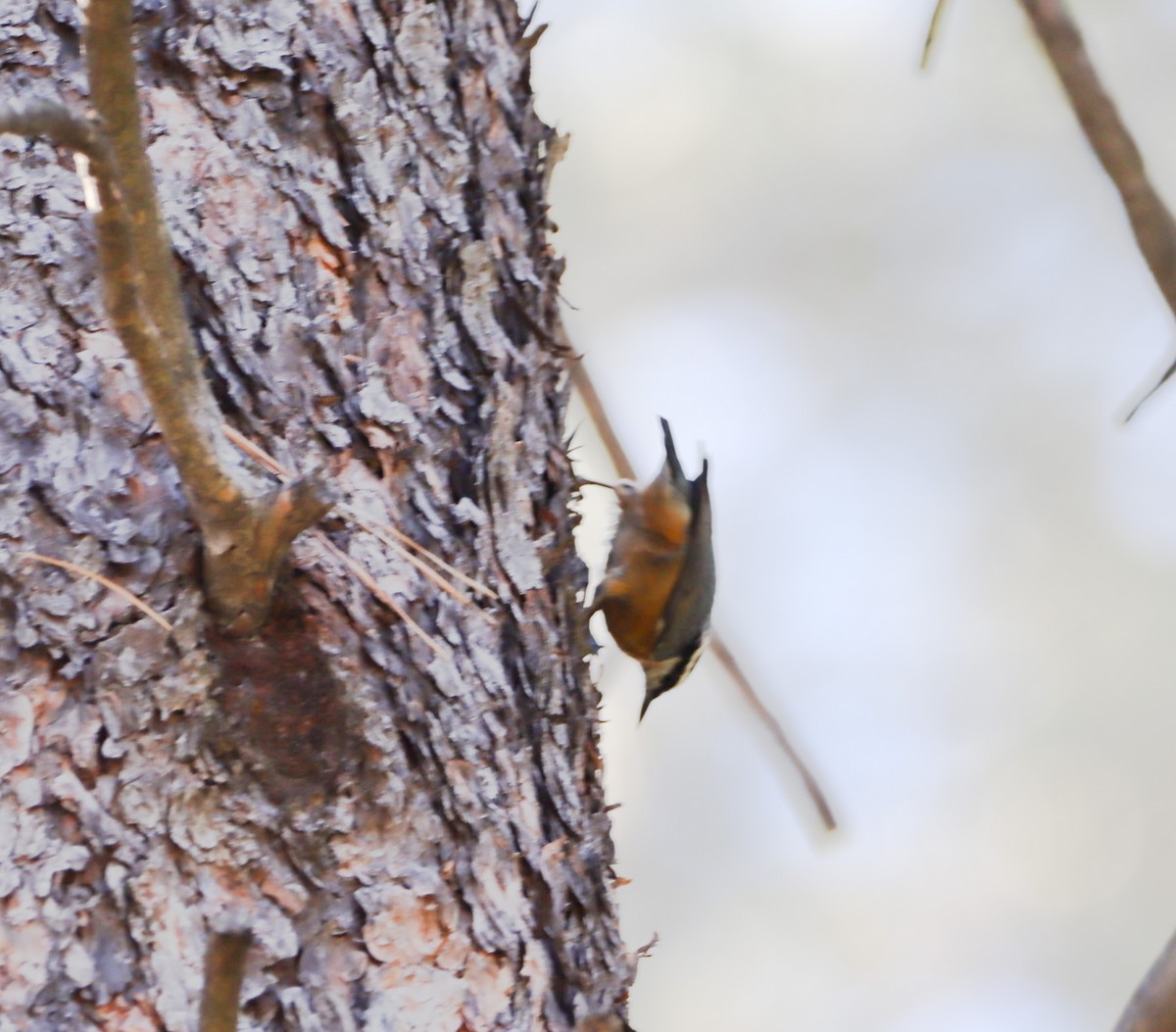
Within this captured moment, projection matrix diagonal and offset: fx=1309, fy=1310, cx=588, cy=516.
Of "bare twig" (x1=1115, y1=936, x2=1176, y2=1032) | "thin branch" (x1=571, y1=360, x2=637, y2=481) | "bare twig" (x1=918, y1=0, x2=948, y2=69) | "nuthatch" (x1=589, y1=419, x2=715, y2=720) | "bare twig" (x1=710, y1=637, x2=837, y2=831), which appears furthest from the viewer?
"nuthatch" (x1=589, y1=419, x2=715, y2=720)

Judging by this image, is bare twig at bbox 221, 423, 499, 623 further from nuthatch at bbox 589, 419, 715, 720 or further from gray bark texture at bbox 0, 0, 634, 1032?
nuthatch at bbox 589, 419, 715, 720

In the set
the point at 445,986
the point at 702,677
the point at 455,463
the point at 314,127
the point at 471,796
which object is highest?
the point at 702,677

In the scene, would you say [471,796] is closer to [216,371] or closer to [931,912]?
[216,371]

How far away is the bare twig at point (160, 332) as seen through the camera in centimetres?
68

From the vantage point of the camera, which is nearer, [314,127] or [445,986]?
[445,986]

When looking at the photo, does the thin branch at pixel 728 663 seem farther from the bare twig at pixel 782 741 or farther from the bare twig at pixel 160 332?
the bare twig at pixel 160 332

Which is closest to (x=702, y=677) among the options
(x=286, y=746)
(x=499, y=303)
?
(x=499, y=303)

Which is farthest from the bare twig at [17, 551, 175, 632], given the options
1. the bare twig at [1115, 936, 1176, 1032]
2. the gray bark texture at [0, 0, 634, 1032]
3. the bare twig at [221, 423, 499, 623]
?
the bare twig at [1115, 936, 1176, 1032]

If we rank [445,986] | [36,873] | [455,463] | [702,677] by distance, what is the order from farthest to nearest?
1. [702,677]
2. [455,463]
3. [445,986]
4. [36,873]

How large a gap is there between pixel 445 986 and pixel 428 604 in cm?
30

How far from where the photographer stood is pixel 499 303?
4.16 feet

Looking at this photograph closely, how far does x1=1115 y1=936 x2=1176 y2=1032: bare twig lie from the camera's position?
668mm

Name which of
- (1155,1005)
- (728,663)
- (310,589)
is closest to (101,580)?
(310,589)

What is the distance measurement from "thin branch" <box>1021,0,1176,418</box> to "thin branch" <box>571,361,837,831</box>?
52cm
